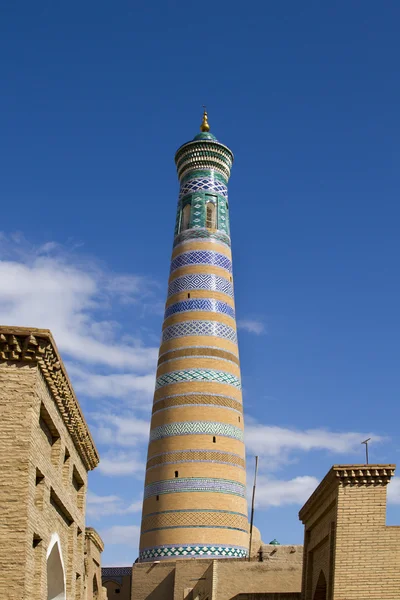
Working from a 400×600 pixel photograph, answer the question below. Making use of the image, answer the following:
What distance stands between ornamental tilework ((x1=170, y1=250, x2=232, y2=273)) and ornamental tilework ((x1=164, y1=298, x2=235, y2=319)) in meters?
1.24

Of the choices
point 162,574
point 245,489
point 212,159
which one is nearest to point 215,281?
point 212,159

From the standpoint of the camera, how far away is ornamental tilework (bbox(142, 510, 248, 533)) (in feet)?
80.0

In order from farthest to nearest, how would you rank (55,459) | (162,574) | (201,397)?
(201,397) → (162,574) → (55,459)

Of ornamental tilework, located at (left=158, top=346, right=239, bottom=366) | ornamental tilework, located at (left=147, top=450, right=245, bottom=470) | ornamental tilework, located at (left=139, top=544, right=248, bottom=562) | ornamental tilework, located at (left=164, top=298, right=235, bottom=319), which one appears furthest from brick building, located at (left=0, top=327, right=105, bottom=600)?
ornamental tilework, located at (left=164, top=298, right=235, bottom=319)

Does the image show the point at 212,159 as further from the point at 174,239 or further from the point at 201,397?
the point at 201,397

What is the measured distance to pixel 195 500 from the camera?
2458 centimetres

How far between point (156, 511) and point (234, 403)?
391 cm

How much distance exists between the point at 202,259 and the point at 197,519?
8077 mm

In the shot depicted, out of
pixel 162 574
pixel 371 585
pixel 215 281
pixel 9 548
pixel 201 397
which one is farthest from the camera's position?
pixel 215 281

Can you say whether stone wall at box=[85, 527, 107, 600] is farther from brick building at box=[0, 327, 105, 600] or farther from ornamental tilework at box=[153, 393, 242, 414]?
ornamental tilework at box=[153, 393, 242, 414]

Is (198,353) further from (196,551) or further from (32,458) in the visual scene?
(32,458)

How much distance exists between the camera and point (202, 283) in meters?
27.5

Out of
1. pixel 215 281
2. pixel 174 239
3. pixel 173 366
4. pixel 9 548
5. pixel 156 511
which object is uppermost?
pixel 174 239

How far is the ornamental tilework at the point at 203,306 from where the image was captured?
2716 centimetres
